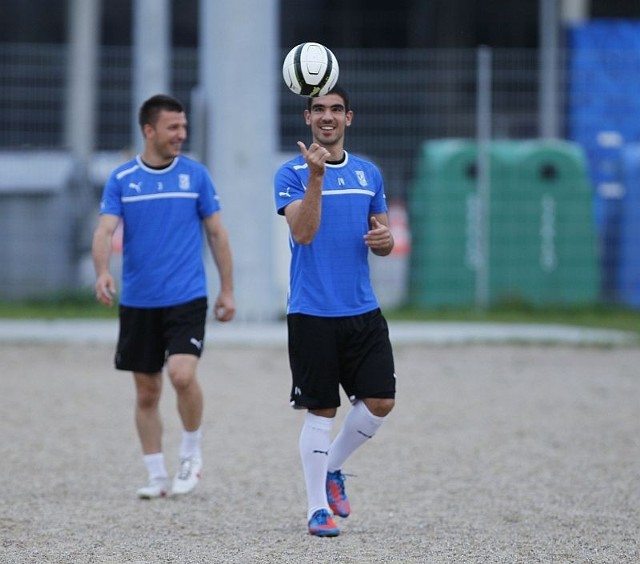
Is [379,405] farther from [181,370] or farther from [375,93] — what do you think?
[375,93]

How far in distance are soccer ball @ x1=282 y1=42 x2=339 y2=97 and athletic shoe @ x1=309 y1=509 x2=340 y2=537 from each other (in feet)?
5.58

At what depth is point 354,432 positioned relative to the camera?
5.92 m

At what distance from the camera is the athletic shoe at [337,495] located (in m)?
5.91

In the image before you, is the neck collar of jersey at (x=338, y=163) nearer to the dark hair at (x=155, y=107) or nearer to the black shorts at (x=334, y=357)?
the black shorts at (x=334, y=357)

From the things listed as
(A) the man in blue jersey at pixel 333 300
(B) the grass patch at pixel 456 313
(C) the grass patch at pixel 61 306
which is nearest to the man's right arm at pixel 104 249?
(A) the man in blue jersey at pixel 333 300

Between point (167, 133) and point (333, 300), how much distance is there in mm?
1629

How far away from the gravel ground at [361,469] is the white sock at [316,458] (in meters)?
0.16

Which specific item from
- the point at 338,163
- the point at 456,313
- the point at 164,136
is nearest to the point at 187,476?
the point at 164,136

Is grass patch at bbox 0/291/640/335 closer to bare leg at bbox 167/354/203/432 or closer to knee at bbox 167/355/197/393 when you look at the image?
bare leg at bbox 167/354/203/432

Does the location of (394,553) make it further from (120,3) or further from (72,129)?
(120,3)

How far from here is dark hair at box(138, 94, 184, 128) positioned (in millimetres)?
6930

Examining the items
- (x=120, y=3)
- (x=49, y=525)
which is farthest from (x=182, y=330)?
(x=120, y=3)

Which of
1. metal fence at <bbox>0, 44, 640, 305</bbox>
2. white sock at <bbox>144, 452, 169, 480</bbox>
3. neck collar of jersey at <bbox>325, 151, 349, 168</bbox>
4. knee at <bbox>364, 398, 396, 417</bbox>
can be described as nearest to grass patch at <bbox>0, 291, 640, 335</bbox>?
metal fence at <bbox>0, 44, 640, 305</bbox>

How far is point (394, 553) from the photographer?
5.28m
